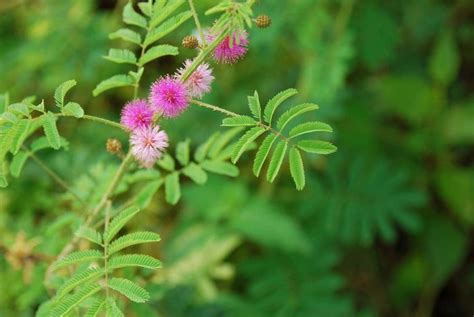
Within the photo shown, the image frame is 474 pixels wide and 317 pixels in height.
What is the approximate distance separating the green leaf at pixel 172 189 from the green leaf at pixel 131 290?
1.45 feet

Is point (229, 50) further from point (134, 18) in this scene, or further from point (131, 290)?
point (131, 290)

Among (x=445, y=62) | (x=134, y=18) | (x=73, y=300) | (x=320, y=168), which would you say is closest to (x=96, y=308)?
(x=73, y=300)

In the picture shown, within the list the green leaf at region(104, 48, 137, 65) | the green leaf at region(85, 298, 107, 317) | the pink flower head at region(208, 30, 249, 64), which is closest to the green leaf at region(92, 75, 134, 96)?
the green leaf at region(104, 48, 137, 65)

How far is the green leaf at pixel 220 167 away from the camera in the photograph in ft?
6.15

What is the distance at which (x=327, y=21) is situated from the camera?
9.91ft

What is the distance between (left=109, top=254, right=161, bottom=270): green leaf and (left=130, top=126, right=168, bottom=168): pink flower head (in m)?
0.20

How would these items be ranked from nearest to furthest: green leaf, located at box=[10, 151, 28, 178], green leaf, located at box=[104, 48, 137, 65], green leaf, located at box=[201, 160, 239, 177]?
green leaf, located at box=[104, 48, 137, 65] → green leaf, located at box=[10, 151, 28, 178] → green leaf, located at box=[201, 160, 239, 177]

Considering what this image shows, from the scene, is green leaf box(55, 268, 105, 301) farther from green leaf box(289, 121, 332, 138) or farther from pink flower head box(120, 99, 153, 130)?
green leaf box(289, 121, 332, 138)

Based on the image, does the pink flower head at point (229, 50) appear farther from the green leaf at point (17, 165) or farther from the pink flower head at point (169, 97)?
the green leaf at point (17, 165)

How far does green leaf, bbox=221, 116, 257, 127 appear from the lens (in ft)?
4.50

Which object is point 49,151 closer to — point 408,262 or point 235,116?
point 408,262

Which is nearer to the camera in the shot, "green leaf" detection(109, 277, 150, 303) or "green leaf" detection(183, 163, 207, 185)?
"green leaf" detection(109, 277, 150, 303)

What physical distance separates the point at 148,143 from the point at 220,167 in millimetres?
494

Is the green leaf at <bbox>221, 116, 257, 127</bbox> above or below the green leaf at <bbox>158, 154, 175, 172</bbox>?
below
